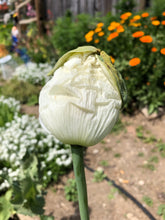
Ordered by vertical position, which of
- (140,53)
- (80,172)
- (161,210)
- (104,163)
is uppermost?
(80,172)

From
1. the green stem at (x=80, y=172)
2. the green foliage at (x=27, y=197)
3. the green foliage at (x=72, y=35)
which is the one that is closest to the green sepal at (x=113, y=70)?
the green stem at (x=80, y=172)

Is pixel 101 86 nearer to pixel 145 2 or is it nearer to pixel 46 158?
pixel 46 158

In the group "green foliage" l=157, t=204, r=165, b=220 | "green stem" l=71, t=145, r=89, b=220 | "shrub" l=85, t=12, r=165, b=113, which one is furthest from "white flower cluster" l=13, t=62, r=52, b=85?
"green stem" l=71, t=145, r=89, b=220

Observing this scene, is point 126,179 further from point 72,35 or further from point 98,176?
point 72,35

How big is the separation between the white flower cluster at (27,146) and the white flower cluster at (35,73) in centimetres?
148

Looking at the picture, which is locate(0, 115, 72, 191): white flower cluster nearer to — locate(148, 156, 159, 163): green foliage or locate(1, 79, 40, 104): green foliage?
locate(148, 156, 159, 163): green foliage

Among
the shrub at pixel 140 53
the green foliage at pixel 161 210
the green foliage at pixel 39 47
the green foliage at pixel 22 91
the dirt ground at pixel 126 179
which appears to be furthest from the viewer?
the green foliage at pixel 39 47

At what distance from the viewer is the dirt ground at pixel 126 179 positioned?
180 centimetres

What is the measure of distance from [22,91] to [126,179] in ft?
7.45

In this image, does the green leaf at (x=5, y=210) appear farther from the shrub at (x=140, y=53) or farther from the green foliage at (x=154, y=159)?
the shrub at (x=140, y=53)

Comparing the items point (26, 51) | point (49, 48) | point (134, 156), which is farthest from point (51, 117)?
point (26, 51)

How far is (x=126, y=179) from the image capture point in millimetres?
2152

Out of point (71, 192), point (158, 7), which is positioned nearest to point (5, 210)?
point (71, 192)

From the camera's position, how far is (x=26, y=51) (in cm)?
492
